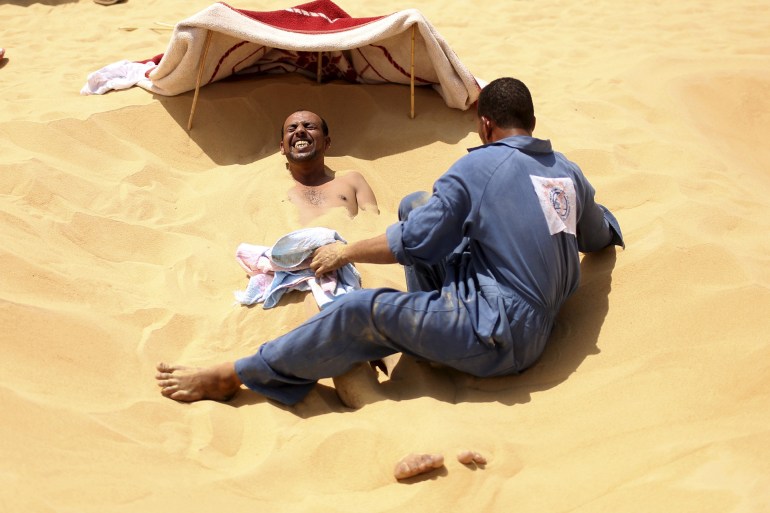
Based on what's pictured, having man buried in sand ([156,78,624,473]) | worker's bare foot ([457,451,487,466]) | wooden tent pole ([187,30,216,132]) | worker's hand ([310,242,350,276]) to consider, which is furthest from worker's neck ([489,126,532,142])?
wooden tent pole ([187,30,216,132])

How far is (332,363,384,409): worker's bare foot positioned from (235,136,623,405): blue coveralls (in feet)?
0.16

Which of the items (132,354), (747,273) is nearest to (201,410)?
(132,354)

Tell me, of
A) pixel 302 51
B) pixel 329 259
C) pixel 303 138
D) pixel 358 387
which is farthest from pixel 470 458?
pixel 302 51

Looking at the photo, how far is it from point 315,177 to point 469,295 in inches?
82.3

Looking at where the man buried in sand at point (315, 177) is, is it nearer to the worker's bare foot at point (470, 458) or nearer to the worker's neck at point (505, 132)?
the worker's neck at point (505, 132)

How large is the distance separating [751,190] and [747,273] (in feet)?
4.32

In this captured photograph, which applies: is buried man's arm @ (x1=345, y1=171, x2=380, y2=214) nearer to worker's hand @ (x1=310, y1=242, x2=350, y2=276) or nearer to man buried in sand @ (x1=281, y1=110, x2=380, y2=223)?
man buried in sand @ (x1=281, y1=110, x2=380, y2=223)

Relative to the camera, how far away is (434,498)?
7.55ft

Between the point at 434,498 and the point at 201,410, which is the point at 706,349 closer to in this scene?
the point at 434,498

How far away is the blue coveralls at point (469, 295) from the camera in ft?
9.35

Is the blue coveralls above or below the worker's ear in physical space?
below

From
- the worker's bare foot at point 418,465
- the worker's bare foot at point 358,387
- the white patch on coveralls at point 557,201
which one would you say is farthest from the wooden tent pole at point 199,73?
the worker's bare foot at point 418,465

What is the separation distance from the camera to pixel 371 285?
378 cm

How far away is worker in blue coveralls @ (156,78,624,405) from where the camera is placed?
285 cm
